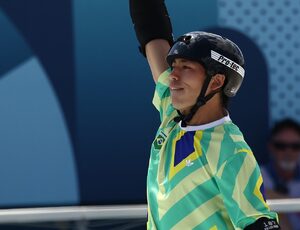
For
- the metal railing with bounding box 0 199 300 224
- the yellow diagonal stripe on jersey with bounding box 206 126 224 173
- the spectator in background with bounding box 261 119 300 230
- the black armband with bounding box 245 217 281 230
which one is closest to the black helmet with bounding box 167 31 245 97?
the yellow diagonal stripe on jersey with bounding box 206 126 224 173

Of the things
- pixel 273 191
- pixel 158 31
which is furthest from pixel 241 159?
pixel 273 191

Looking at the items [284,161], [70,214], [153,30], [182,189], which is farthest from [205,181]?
[284,161]

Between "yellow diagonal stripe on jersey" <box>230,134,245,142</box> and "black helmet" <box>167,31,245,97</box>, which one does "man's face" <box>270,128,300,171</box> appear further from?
"yellow diagonal stripe on jersey" <box>230,134,245,142</box>

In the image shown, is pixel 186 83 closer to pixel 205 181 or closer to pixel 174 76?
pixel 174 76

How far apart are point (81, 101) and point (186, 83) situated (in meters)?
2.77

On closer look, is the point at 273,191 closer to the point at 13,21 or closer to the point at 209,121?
the point at 13,21

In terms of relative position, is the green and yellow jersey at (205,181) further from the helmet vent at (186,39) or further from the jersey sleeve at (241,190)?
the helmet vent at (186,39)

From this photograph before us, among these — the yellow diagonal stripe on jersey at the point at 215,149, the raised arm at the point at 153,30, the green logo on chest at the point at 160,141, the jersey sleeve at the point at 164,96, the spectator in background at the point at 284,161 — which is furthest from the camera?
the spectator in background at the point at 284,161

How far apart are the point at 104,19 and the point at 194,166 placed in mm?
3034

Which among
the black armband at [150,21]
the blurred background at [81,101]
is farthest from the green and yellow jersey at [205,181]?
the blurred background at [81,101]

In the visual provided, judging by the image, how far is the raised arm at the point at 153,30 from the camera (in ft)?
9.79

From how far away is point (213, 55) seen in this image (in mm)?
2674

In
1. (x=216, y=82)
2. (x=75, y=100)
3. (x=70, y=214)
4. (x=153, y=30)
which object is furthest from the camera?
(x=75, y=100)

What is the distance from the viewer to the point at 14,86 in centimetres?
528
